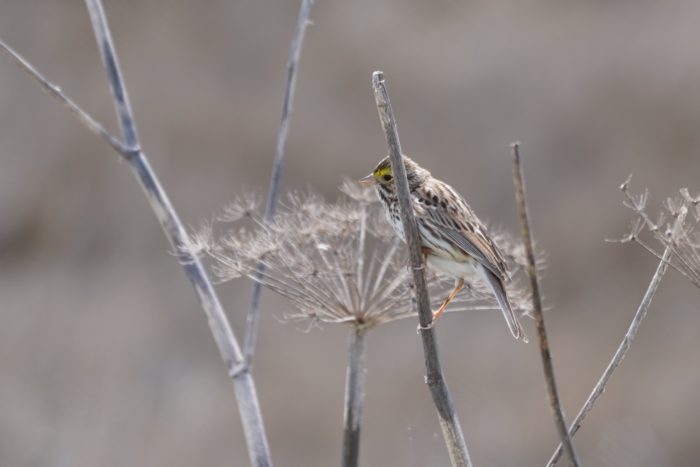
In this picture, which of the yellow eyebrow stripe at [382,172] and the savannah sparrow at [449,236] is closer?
the savannah sparrow at [449,236]

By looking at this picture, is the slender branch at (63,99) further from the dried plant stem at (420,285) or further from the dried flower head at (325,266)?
the dried plant stem at (420,285)

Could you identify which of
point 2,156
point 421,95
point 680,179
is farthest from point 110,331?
point 680,179

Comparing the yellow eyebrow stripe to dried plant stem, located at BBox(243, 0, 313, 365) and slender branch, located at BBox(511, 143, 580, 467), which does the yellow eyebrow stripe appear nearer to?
dried plant stem, located at BBox(243, 0, 313, 365)

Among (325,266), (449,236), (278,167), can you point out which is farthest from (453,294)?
A: (278,167)

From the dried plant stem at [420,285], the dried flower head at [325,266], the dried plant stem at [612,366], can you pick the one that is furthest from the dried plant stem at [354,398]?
the dried plant stem at [612,366]

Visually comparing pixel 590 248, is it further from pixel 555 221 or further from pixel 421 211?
pixel 421 211

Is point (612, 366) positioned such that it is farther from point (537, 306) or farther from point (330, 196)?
point (330, 196)
